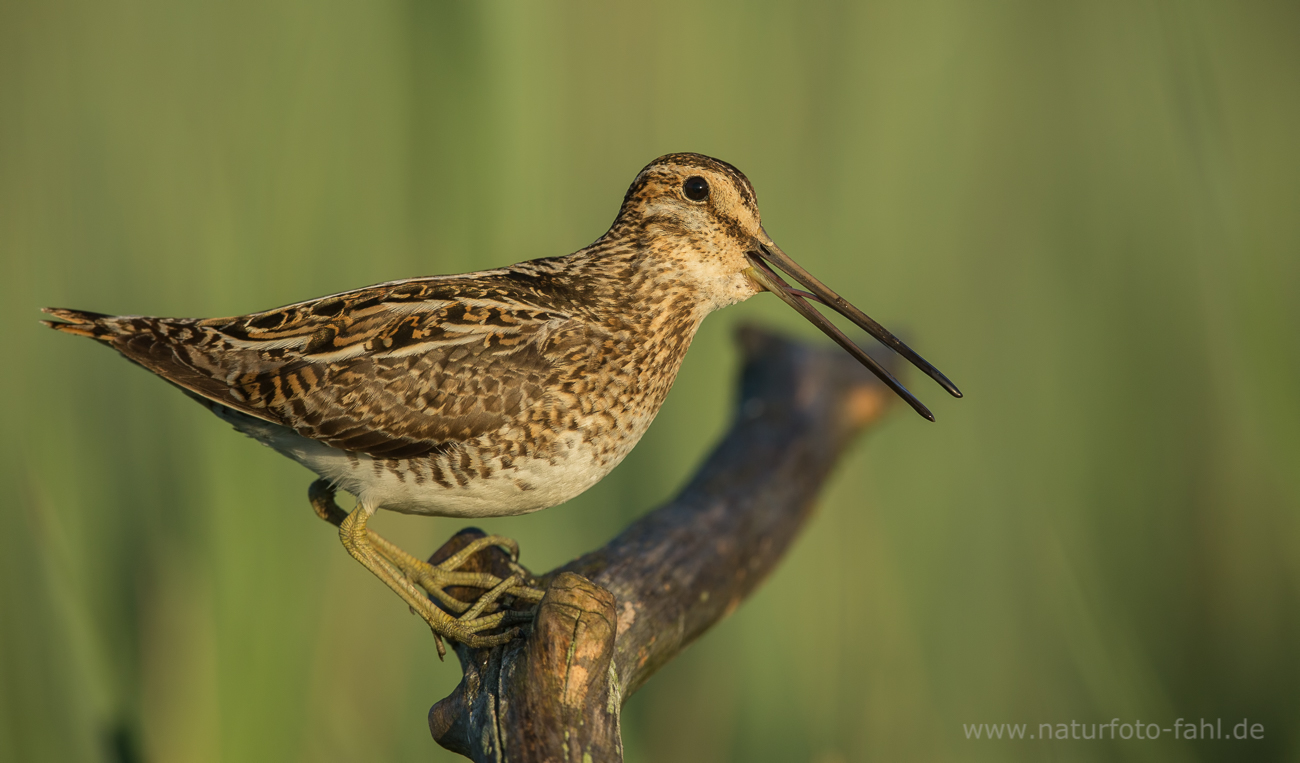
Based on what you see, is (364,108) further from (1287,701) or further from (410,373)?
(1287,701)

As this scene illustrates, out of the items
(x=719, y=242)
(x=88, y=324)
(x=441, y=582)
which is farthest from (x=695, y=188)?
(x=88, y=324)

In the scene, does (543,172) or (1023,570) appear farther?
(1023,570)

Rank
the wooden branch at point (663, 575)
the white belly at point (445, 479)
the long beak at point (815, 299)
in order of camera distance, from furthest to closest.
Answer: the long beak at point (815, 299), the white belly at point (445, 479), the wooden branch at point (663, 575)

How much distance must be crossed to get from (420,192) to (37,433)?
947 mm

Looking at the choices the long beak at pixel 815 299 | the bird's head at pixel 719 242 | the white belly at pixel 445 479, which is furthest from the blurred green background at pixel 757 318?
the long beak at pixel 815 299

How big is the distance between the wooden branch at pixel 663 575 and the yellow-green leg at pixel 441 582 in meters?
0.05

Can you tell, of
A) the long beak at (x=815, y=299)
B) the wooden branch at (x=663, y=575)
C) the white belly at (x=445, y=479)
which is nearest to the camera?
the wooden branch at (x=663, y=575)

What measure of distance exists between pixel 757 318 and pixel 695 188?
1732 mm

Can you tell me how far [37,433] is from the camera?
2033 millimetres

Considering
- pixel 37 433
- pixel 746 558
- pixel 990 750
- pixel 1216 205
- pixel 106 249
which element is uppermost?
pixel 106 249

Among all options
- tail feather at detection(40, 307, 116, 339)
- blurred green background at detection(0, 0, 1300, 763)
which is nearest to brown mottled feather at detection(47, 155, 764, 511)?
tail feather at detection(40, 307, 116, 339)

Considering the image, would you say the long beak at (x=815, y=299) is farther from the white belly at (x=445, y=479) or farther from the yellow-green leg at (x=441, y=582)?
the yellow-green leg at (x=441, y=582)

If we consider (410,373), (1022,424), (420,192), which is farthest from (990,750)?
(420,192)

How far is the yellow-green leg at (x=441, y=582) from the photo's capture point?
1.82 meters
